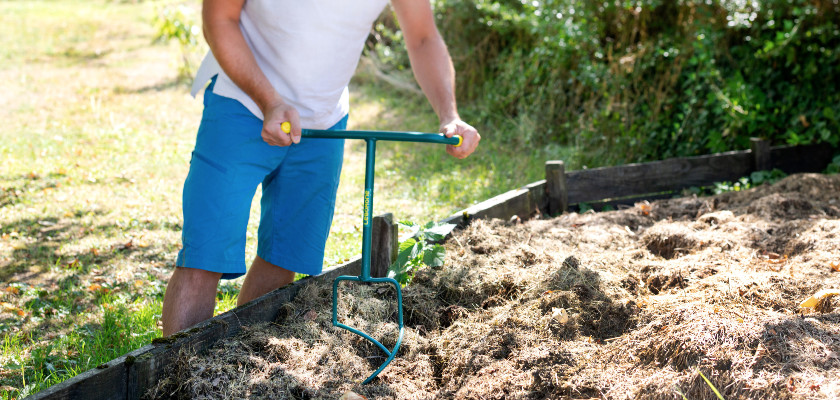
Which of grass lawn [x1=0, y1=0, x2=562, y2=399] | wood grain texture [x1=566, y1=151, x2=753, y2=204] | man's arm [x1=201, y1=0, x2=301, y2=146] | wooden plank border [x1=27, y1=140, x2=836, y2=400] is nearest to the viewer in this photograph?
wooden plank border [x1=27, y1=140, x2=836, y2=400]

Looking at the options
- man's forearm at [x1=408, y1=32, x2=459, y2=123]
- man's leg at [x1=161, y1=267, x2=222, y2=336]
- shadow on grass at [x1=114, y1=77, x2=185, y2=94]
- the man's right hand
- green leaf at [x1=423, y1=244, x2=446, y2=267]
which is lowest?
green leaf at [x1=423, y1=244, x2=446, y2=267]

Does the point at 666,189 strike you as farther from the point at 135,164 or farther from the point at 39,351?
the point at 135,164

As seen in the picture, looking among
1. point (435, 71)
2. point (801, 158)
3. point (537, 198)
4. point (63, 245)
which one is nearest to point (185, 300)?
point (435, 71)

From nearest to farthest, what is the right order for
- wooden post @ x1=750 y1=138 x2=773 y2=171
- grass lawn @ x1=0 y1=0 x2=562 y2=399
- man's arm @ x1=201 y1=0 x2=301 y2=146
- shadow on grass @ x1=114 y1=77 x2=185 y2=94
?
man's arm @ x1=201 y1=0 x2=301 y2=146
grass lawn @ x1=0 y1=0 x2=562 y2=399
wooden post @ x1=750 y1=138 x2=773 y2=171
shadow on grass @ x1=114 y1=77 x2=185 y2=94

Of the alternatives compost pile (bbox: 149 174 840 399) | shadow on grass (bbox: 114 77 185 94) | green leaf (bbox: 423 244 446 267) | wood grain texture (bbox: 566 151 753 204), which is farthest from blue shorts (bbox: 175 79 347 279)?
shadow on grass (bbox: 114 77 185 94)

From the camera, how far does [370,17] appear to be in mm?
2748

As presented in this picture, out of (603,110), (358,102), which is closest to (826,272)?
(603,110)

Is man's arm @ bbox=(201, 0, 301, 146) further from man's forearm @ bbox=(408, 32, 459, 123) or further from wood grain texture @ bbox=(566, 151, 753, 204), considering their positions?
wood grain texture @ bbox=(566, 151, 753, 204)

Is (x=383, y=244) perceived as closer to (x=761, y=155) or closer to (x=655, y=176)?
(x=655, y=176)

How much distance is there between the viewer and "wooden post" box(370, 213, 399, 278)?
10.9 ft

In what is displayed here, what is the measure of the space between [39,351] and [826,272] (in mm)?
3639

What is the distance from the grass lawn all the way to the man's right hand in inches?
57.4

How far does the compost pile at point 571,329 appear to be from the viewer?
2250mm

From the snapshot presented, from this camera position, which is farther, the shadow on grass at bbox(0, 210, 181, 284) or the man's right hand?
the shadow on grass at bbox(0, 210, 181, 284)
